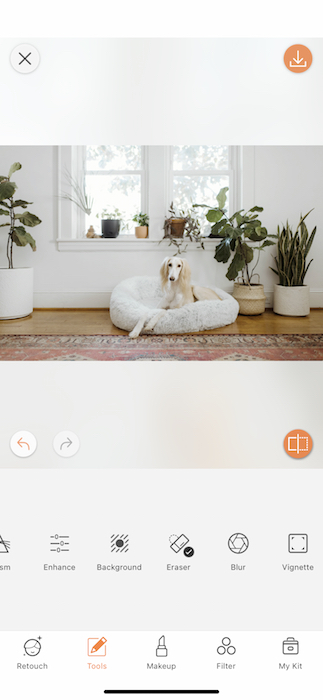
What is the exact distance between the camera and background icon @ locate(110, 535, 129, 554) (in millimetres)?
309

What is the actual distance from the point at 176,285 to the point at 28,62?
2409 mm

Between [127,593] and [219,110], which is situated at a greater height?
[219,110]

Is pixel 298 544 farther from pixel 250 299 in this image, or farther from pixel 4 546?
pixel 250 299

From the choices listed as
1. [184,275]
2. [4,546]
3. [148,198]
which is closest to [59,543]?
[4,546]

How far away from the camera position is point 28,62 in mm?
376

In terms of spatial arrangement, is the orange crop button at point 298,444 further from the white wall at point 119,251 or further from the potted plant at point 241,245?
the white wall at point 119,251

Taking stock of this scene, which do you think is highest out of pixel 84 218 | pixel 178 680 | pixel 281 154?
pixel 281 154

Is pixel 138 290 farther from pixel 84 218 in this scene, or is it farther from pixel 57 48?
pixel 57 48

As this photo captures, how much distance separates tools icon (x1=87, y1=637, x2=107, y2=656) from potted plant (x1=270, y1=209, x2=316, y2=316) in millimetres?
2906

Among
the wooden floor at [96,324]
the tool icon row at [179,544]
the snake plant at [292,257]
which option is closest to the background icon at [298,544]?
the tool icon row at [179,544]

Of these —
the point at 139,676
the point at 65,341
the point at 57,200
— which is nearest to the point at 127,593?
the point at 139,676

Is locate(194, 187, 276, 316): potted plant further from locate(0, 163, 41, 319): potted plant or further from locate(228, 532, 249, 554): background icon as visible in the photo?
locate(228, 532, 249, 554): background icon

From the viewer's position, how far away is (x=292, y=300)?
305 cm

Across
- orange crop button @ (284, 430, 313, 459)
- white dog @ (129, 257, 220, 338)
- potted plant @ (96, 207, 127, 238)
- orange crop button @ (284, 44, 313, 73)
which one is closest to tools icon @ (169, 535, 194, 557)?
orange crop button @ (284, 430, 313, 459)
